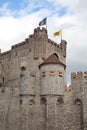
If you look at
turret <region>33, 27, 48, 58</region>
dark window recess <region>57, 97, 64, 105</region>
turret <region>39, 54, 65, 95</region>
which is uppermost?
turret <region>33, 27, 48, 58</region>

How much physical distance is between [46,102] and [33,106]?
8.29ft

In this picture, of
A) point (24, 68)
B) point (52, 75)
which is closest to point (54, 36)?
point (24, 68)

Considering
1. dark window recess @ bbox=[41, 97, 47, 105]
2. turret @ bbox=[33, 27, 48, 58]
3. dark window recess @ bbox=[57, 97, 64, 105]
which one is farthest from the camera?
turret @ bbox=[33, 27, 48, 58]

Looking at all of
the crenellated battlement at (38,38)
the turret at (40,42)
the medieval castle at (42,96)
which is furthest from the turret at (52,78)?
the crenellated battlement at (38,38)

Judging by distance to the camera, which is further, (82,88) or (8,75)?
(8,75)

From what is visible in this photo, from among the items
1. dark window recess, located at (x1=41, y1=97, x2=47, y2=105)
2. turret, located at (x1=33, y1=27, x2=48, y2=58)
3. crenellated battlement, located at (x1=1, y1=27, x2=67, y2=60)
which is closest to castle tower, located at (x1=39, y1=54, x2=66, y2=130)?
dark window recess, located at (x1=41, y1=97, x2=47, y2=105)

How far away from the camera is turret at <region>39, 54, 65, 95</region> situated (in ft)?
149

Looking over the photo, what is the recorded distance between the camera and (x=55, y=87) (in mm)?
45562

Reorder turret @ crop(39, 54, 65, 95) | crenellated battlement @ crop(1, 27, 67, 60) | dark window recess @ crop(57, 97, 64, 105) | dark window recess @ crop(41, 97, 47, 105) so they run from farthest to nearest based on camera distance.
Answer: crenellated battlement @ crop(1, 27, 67, 60), dark window recess @ crop(41, 97, 47, 105), turret @ crop(39, 54, 65, 95), dark window recess @ crop(57, 97, 64, 105)

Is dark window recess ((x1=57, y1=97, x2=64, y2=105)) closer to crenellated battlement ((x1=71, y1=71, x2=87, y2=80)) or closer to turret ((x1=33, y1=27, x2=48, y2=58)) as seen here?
crenellated battlement ((x1=71, y1=71, x2=87, y2=80))

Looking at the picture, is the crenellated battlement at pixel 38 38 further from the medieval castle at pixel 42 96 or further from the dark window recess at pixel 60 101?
the dark window recess at pixel 60 101

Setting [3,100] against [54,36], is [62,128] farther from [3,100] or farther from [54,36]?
[54,36]

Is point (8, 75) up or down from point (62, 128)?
up

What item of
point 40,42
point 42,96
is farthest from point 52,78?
point 40,42
